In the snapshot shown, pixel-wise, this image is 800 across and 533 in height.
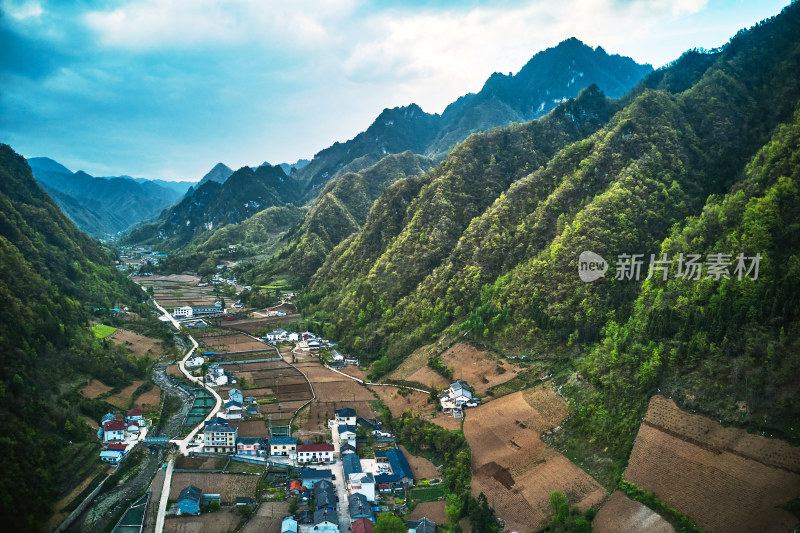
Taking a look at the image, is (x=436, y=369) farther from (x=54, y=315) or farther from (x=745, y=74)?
(x=745, y=74)

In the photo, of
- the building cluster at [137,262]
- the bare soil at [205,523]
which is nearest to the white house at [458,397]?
the bare soil at [205,523]

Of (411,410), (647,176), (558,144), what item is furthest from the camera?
(558,144)

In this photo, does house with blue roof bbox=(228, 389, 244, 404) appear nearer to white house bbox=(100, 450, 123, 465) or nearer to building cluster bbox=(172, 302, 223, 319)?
white house bbox=(100, 450, 123, 465)

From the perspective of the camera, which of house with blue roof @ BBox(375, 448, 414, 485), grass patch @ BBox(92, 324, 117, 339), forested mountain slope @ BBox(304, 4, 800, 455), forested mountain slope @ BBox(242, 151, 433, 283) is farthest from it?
forested mountain slope @ BBox(242, 151, 433, 283)

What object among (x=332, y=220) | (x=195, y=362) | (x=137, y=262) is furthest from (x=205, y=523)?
(x=137, y=262)

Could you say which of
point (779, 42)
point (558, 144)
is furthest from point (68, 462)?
point (779, 42)

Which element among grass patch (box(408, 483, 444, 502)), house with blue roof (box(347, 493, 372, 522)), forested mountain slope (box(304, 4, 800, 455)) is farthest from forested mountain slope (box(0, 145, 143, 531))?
forested mountain slope (box(304, 4, 800, 455))
